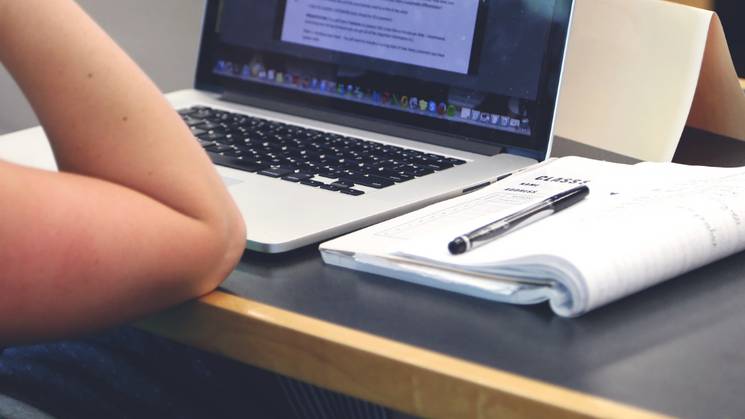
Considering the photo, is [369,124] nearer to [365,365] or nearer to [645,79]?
[645,79]

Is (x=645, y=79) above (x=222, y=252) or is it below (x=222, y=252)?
above

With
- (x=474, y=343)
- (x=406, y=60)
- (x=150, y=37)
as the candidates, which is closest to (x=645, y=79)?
(x=406, y=60)

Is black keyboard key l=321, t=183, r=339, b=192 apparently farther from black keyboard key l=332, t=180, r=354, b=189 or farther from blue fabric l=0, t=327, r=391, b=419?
blue fabric l=0, t=327, r=391, b=419

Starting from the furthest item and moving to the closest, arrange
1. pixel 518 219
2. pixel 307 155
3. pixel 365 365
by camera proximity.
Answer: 1. pixel 307 155
2. pixel 518 219
3. pixel 365 365

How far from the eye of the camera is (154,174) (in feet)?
1.69

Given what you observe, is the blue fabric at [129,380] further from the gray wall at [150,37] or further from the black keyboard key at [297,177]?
the gray wall at [150,37]

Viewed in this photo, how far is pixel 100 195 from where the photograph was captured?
0.49 meters

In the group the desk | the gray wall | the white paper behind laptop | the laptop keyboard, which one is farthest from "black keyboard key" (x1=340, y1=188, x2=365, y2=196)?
the gray wall

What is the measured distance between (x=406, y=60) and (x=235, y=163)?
230 millimetres

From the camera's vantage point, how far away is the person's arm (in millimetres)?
466

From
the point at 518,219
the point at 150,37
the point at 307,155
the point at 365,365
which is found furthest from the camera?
the point at 150,37

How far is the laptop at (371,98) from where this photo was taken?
78 centimetres

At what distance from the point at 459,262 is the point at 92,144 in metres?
0.21

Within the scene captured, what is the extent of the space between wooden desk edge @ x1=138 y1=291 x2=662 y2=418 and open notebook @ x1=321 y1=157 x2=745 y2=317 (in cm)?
8
